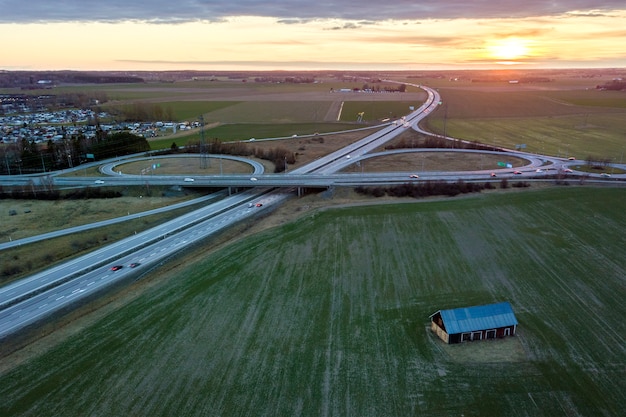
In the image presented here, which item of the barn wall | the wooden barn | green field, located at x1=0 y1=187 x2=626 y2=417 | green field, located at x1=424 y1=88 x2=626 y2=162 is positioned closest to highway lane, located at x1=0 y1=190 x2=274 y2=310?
green field, located at x1=0 y1=187 x2=626 y2=417

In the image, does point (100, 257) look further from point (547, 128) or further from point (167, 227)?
point (547, 128)

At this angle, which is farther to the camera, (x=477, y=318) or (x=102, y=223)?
(x=102, y=223)

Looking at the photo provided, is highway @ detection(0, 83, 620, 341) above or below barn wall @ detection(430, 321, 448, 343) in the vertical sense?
above

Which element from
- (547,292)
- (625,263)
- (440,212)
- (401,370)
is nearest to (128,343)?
(401,370)

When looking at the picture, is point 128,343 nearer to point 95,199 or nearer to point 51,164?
point 95,199

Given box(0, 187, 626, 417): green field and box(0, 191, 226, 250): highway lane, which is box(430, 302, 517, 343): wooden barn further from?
box(0, 191, 226, 250): highway lane

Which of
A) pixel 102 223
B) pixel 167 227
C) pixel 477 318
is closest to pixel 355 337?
pixel 477 318
